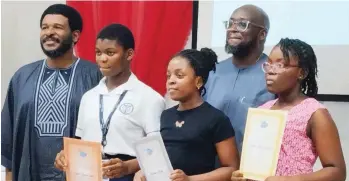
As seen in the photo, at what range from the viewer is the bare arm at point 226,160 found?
5.24 feet

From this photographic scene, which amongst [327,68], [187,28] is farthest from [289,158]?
[187,28]

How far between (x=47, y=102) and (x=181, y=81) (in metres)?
0.63

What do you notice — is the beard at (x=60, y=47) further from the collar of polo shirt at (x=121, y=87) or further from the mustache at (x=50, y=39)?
the collar of polo shirt at (x=121, y=87)

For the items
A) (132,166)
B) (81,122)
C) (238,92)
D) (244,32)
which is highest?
(244,32)

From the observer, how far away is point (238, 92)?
193 cm

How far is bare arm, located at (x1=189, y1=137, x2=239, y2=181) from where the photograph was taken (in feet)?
5.24

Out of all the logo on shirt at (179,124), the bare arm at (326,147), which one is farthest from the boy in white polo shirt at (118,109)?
the bare arm at (326,147)

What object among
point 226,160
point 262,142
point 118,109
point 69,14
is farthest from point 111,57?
point 262,142

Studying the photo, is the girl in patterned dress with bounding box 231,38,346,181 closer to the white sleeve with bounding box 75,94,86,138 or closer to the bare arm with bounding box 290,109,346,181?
the bare arm with bounding box 290,109,346,181

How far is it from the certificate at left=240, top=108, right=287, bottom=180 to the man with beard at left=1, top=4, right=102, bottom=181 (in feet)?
2.60

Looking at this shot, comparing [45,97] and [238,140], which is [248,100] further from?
[45,97]

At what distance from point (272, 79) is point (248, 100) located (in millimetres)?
384

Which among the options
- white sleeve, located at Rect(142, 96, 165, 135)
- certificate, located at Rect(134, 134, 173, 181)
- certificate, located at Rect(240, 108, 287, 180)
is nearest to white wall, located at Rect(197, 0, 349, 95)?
white sleeve, located at Rect(142, 96, 165, 135)

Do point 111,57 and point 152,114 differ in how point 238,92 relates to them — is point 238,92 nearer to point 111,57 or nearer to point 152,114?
point 152,114
